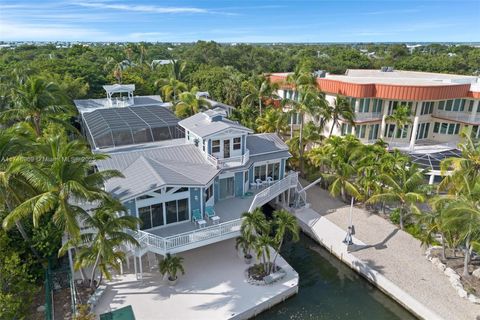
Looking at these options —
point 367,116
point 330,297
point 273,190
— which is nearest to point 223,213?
point 273,190

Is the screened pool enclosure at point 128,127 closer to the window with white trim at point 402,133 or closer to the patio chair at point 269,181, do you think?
the patio chair at point 269,181

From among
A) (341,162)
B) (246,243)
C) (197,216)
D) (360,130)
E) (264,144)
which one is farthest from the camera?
(360,130)

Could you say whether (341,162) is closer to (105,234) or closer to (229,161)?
(229,161)

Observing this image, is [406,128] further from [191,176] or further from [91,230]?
[91,230]

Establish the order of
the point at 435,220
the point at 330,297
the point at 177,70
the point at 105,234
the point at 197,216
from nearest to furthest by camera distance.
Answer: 1. the point at 105,234
2. the point at 330,297
3. the point at 435,220
4. the point at 197,216
5. the point at 177,70

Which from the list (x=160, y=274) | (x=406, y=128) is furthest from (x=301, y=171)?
(x=160, y=274)

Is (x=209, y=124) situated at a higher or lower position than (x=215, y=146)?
higher

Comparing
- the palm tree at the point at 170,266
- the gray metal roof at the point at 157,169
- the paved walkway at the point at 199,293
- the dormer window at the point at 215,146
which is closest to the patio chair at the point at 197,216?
the gray metal roof at the point at 157,169
